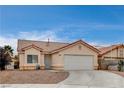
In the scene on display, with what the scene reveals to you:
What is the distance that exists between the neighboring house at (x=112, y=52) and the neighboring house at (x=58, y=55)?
1374 mm

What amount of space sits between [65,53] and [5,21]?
24.4 ft

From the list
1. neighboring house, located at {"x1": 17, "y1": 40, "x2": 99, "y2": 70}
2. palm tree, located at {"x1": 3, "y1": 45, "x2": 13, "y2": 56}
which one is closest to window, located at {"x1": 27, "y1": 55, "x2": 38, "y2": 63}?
neighboring house, located at {"x1": 17, "y1": 40, "x2": 99, "y2": 70}

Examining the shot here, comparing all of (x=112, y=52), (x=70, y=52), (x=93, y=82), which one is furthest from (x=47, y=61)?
(x=93, y=82)

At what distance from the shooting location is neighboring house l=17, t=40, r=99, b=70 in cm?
2462

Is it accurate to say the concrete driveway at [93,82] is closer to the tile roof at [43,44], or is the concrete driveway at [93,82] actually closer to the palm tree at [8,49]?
the tile roof at [43,44]

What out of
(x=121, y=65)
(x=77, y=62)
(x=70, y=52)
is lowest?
(x=121, y=65)

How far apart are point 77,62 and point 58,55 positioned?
2050 millimetres

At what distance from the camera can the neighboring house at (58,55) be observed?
2462cm

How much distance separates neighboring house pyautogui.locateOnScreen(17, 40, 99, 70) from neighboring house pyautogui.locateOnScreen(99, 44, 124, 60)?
1374mm

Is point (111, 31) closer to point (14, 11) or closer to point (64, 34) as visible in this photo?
point (64, 34)

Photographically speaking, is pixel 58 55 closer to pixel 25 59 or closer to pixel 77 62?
pixel 77 62

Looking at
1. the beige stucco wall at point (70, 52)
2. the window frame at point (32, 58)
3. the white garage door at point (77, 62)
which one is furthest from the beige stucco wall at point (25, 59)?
the white garage door at point (77, 62)

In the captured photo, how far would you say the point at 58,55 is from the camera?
999 inches

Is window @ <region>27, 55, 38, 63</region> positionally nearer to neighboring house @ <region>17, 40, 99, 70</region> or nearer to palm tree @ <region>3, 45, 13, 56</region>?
neighboring house @ <region>17, 40, 99, 70</region>
